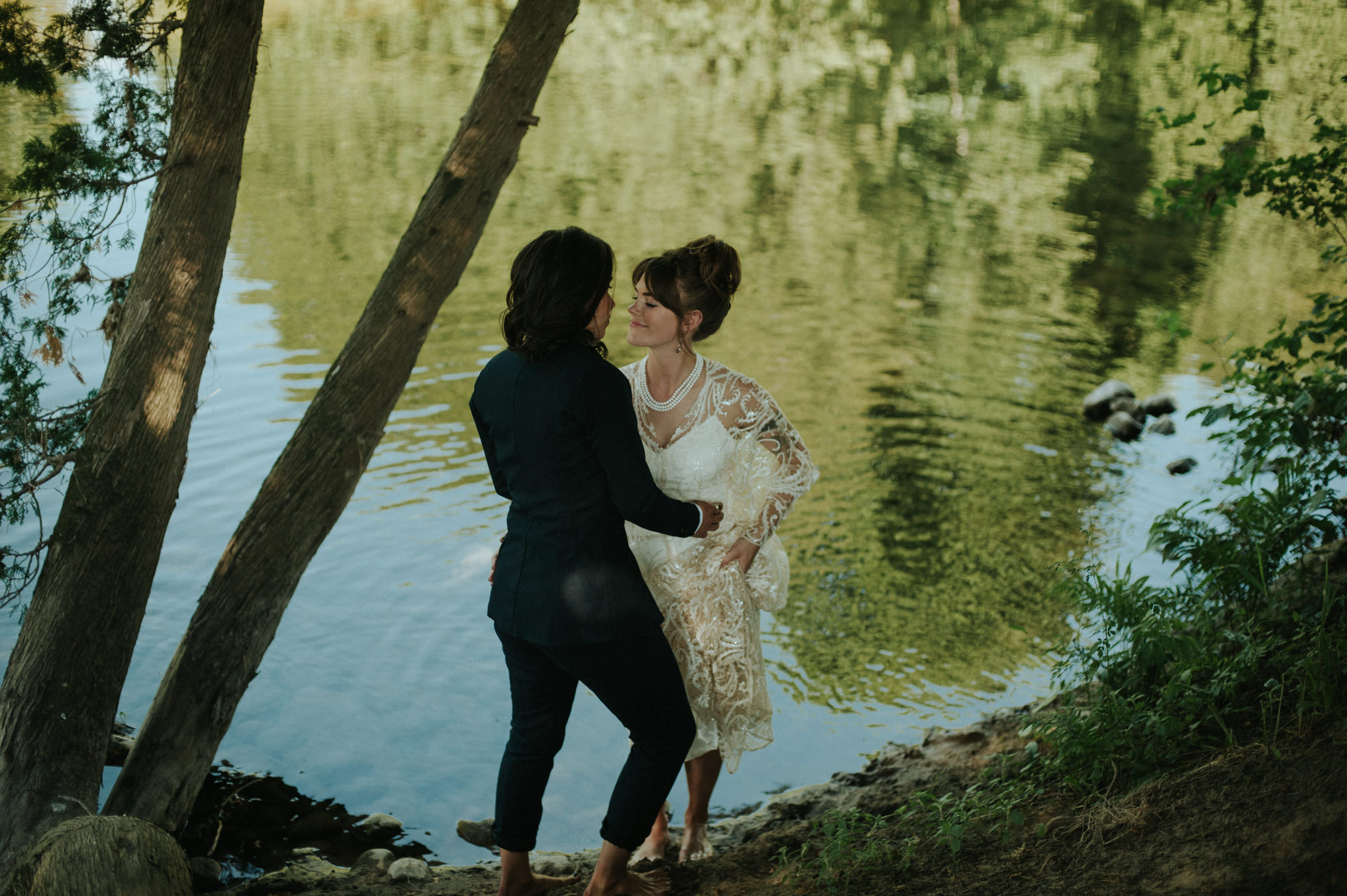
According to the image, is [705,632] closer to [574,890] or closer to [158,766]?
[574,890]

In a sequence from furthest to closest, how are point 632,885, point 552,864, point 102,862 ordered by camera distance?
point 552,864 < point 632,885 < point 102,862

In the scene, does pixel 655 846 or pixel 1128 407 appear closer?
pixel 655 846

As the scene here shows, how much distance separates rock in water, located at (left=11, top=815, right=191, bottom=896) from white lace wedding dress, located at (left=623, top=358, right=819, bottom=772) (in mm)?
1602

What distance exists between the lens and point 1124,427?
870 cm

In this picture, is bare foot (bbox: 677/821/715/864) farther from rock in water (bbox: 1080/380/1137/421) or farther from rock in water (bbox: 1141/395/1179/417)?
rock in water (bbox: 1141/395/1179/417)

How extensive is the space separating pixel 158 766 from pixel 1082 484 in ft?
20.5

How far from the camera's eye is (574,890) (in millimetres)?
3346

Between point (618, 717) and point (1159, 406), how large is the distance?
24.8 ft

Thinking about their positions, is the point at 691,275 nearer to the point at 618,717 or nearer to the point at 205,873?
the point at 618,717

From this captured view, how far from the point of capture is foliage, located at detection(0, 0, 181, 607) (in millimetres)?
3547

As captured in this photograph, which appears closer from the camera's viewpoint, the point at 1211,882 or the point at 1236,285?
the point at 1211,882

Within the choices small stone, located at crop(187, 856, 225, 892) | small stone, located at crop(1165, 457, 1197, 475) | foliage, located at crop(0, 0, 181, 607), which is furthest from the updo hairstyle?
small stone, located at crop(1165, 457, 1197, 475)

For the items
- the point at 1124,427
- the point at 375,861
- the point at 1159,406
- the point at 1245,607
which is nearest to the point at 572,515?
the point at 375,861

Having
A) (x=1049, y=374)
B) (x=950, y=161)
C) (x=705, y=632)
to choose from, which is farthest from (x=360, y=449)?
(x=950, y=161)
